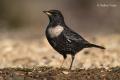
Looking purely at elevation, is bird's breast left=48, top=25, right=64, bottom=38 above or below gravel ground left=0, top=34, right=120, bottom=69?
above

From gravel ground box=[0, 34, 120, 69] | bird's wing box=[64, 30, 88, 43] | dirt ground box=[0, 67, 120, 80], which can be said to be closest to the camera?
dirt ground box=[0, 67, 120, 80]

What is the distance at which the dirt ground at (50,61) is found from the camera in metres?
11.5

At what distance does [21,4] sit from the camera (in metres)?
30.0

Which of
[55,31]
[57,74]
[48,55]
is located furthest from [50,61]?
[57,74]

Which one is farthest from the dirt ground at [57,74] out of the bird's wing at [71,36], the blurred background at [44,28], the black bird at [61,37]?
the blurred background at [44,28]

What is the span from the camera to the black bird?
12.7 m

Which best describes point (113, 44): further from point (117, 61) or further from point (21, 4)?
point (21, 4)

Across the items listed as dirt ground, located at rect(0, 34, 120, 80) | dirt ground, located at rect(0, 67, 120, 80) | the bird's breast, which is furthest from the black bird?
dirt ground, located at rect(0, 67, 120, 80)

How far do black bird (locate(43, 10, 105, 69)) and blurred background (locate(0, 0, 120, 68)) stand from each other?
1.07 m

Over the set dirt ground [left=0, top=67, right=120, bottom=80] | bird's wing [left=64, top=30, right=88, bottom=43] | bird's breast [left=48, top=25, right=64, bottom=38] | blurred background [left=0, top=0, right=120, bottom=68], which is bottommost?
blurred background [left=0, top=0, right=120, bottom=68]

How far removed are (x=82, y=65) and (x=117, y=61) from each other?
77 cm

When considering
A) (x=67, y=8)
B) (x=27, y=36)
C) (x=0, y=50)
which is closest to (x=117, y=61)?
(x=0, y=50)

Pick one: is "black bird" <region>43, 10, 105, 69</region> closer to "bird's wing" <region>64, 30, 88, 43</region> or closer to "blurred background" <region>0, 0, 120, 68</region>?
"bird's wing" <region>64, 30, 88, 43</region>

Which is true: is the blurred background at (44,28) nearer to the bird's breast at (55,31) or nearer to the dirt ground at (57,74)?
the bird's breast at (55,31)
